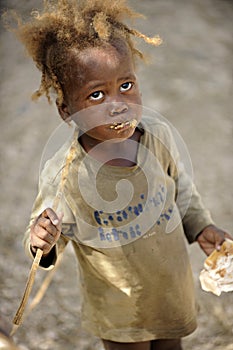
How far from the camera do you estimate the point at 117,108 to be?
797 mm

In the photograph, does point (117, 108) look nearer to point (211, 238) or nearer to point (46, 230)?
point (46, 230)

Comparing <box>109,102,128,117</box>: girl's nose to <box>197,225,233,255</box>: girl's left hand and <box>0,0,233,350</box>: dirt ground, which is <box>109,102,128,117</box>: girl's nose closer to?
<box>197,225,233,255</box>: girl's left hand

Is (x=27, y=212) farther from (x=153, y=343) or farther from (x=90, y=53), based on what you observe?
(x=90, y=53)

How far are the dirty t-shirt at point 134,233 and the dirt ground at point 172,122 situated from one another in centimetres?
33

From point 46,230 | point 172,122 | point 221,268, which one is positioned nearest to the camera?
point 46,230

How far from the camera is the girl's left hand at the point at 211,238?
951 millimetres

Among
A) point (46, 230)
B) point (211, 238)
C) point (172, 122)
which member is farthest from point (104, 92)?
point (172, 122)

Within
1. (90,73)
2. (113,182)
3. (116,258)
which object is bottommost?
(116,258)

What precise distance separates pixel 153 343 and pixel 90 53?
18.1 inches

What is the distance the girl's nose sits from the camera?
0.80m

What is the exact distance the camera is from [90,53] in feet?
2.57

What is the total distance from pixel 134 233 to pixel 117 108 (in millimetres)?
169

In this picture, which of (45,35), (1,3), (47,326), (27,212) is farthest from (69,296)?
(1,3)

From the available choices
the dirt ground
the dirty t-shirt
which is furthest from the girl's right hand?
the dirt ground
